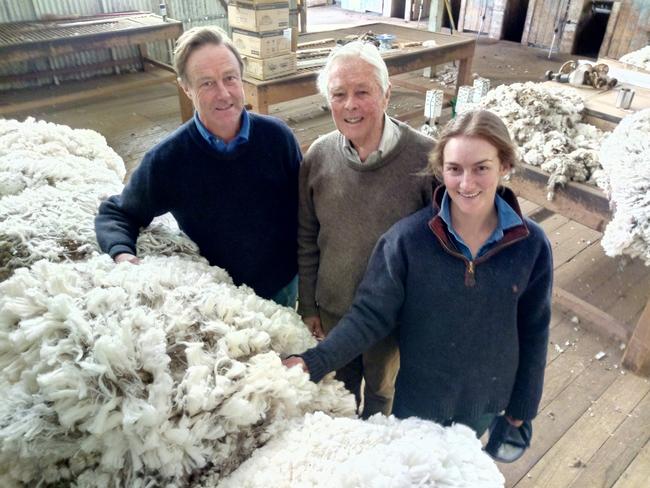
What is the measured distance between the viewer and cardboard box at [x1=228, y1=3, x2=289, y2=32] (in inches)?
125

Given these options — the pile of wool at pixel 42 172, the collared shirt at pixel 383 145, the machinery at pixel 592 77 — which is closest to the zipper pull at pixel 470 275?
the collared shirt at pixel 383 145

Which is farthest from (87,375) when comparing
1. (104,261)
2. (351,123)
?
(351,123)

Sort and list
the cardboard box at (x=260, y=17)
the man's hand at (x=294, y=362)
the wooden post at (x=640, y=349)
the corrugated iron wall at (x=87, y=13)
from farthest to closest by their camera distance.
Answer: the corrugated iron wall at (x=87, y=13) < the cardboard box at (x=260, y=17) < the wooden post at (x=640, y=349) < the man's hand at (x=294, y=362)

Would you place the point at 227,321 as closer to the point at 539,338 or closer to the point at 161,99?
the point at 539,338

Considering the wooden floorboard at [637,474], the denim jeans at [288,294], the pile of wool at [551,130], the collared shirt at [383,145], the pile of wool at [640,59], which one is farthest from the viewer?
the pile of wool at [640,59]

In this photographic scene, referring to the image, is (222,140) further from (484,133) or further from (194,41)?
(484,133)

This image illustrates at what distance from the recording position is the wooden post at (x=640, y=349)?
2.38 m

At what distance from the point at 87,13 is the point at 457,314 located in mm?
6363

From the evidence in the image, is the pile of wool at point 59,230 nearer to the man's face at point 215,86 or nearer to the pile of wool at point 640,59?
the man's face at point 215,86

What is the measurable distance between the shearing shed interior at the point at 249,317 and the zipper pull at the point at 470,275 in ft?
0.65

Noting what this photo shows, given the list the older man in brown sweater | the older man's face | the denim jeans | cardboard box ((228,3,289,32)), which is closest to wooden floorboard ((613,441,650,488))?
the older man in brown sweater

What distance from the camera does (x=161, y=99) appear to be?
612cm

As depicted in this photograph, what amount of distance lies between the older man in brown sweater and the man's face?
0.27 metres

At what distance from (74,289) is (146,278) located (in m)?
0.13
